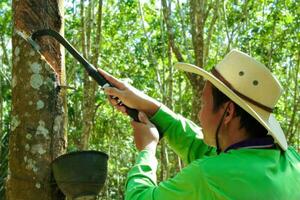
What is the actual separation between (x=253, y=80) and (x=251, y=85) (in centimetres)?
2

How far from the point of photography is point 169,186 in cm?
206

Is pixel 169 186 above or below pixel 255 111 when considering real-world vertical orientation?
below

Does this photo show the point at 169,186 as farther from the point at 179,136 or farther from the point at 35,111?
the point at 35,111

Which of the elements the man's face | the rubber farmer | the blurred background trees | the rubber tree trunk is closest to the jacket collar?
the rubber farmer

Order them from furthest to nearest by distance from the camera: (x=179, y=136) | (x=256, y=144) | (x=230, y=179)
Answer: (x=179, y=136) → (x=256, y=144) → (x=230, y=179)

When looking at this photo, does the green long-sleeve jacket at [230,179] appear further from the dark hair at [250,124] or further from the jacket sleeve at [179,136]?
the jacket sleeve at [179,136]

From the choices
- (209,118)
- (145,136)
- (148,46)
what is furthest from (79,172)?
(148,46)

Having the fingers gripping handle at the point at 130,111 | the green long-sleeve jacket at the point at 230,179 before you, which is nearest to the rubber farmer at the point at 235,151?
the green long-sleeve jacket at the point at 230,179

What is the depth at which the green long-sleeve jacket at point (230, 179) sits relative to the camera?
197cm

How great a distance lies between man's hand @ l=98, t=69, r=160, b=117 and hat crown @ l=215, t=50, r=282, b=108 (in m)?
0.58

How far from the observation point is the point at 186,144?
2.79 metres

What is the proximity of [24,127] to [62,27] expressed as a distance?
57cm

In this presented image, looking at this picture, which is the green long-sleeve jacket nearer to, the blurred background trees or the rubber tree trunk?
the rubber tree trunk

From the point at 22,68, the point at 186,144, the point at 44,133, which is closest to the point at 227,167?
the point at 186,144
